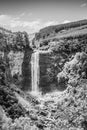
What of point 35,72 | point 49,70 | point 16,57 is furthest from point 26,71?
point 49,70

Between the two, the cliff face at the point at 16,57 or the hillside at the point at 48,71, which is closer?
the hillside at the point at 48,71

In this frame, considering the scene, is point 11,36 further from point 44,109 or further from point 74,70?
point 44,109

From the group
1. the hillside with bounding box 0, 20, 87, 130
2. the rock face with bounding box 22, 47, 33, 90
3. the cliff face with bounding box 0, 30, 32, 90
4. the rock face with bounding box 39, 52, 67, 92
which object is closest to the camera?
the hillside with bounding box 0, 20, 87, 130

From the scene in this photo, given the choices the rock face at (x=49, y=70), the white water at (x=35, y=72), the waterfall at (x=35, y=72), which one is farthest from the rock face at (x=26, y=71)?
the rock face at (x=49, y=70)

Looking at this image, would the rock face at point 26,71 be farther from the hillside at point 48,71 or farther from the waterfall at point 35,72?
the waterfall at point 35,72

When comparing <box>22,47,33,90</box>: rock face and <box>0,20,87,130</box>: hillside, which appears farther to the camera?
<box>22,47,33,90</box>: rock face

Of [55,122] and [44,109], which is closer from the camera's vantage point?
[55,122]

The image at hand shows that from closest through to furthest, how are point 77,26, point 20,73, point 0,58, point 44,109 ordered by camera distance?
point 44,109 < point 0,58 < point 20,73 < point 77,26

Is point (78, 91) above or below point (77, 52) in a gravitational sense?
below

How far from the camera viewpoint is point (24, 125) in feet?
84.6

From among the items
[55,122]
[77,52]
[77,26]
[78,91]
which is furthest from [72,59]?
[77,26]

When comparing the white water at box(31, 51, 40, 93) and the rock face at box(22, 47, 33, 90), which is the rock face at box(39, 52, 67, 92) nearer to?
the white water at box(31, 51, 40, 93)

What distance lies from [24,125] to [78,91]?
763 inches

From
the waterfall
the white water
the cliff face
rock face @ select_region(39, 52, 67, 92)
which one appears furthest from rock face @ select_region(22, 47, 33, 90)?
rock face @ select_region(39, 52, 67, 92)
